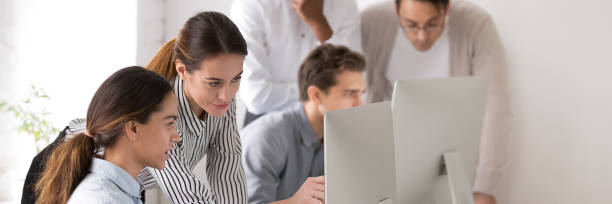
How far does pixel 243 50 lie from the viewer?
1.39 metres

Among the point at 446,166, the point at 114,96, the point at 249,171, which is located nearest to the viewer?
the point at 114,96

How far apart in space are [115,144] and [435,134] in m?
0.78

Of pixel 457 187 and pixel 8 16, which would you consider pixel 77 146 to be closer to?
pixel 457 187

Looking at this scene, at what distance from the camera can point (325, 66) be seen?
2.21 metres

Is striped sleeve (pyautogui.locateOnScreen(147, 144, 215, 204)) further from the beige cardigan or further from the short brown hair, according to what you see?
the beige cardigan

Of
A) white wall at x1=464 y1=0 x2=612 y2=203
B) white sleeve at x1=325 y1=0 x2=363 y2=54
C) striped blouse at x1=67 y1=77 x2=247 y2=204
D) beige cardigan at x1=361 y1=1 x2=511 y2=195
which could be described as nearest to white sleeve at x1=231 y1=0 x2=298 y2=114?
white sleeve at x1=325 y1=0 x2=363 y2=54

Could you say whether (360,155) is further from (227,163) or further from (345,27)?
(345,27)

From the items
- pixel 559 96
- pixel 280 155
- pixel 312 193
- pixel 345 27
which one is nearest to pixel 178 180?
pixel 312 193

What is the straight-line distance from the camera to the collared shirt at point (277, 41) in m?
2.32

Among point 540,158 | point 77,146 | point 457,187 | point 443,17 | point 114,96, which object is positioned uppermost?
point 443,17

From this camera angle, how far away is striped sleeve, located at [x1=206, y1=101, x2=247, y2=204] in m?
1.54

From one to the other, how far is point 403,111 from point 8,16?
184cm

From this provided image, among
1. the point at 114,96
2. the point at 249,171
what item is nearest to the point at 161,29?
the point at 249,171

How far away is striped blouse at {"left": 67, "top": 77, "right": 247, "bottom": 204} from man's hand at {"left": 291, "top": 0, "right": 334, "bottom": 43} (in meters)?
0.96
